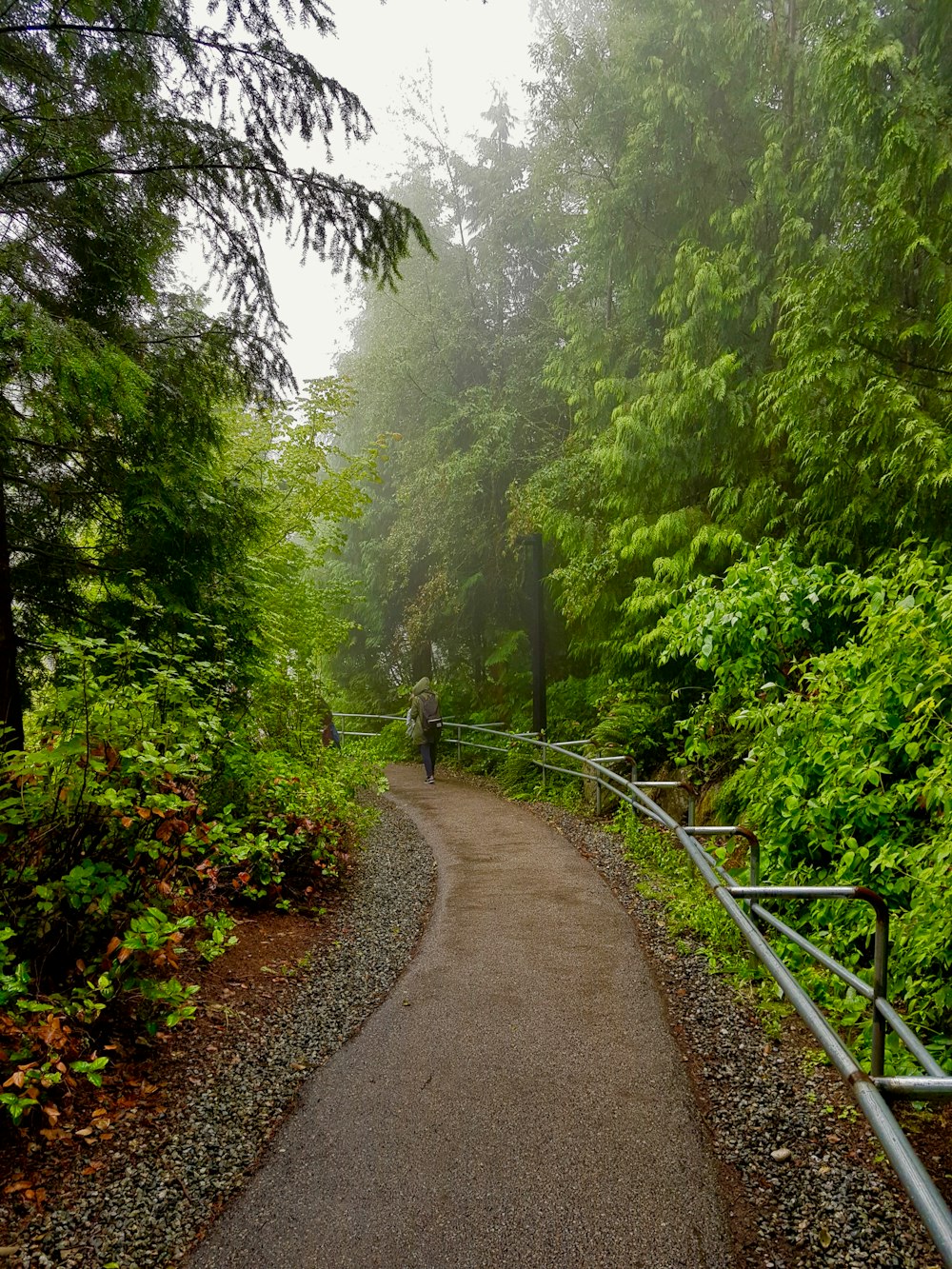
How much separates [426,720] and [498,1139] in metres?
10.4

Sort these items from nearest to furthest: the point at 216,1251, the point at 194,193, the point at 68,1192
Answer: the point at 216,1251 → the point at 68,1192 → the point at 194,193

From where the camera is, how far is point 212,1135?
3.24 m

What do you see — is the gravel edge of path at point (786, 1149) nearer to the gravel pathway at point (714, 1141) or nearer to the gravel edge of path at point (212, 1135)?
the gravel pathway at point (714, 1141)

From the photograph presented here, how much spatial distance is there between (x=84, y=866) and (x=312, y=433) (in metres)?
7.93

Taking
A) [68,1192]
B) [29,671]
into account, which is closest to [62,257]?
[29,671]

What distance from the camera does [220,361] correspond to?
5422mm

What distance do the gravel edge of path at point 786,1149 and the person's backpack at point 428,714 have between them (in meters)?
8.99

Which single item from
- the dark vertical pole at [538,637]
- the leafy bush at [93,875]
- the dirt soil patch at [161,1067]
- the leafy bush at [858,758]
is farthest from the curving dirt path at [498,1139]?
the dark vertical pole at [538,637]

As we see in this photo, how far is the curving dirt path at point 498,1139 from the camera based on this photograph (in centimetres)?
262

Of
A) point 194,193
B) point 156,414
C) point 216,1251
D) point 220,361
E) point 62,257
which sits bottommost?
point 216,1251

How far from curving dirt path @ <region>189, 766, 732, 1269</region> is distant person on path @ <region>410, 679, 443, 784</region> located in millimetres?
8098

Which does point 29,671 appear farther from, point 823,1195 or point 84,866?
point 823,1195

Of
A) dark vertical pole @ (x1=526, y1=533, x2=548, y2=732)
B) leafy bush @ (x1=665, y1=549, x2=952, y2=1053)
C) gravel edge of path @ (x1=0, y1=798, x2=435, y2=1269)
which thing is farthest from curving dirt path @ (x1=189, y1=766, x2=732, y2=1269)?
dark vertical pole @ (x1=526, y1=533, x2=548, y2=732)

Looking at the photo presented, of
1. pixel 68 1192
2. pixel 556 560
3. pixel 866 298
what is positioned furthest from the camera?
pixel 556 560
